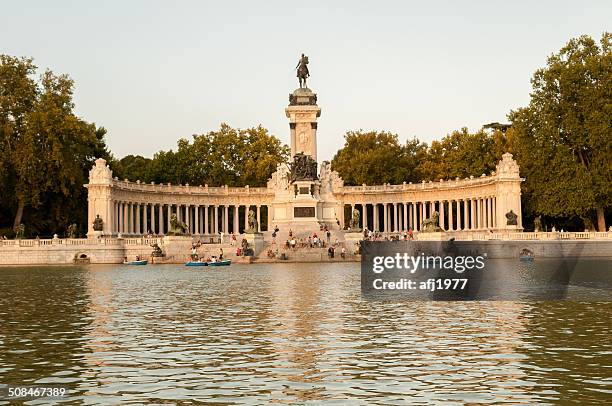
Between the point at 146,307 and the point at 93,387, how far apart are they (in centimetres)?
1305

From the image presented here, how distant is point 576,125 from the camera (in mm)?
81750

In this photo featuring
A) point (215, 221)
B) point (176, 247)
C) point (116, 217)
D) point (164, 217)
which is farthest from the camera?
point (215, 221)

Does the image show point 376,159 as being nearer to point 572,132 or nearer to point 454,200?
point 454,200

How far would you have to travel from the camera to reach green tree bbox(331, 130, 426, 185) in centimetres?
11856

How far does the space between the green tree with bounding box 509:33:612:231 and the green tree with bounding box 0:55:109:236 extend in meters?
48.3

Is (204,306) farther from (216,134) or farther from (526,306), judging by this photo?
(216,134)

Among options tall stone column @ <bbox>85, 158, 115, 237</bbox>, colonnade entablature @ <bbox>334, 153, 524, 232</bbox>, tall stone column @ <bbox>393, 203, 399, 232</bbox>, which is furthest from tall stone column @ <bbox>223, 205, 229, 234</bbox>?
tall stone column @ <bbox>85, 158, 115, 237</bbox>

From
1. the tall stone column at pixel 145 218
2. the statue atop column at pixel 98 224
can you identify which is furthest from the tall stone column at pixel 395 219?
the statue atop column at pixel 98 224

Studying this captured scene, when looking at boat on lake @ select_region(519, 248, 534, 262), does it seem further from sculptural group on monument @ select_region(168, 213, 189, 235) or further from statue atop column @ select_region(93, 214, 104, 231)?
statue atop column @ select_region(93, 214, 104, 231)

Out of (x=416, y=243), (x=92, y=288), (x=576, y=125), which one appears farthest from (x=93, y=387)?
(x=576, y=125)

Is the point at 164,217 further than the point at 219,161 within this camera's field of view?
No

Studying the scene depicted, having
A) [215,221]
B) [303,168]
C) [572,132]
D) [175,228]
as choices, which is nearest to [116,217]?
[175,228]

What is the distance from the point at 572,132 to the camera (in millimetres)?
82438

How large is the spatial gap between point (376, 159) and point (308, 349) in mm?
101819
